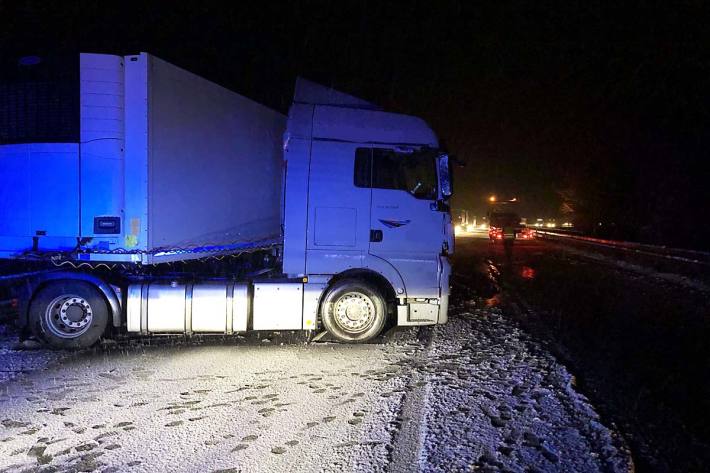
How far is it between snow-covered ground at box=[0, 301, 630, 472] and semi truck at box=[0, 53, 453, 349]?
56cm

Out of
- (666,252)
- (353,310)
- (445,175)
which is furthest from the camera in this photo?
(666,252)

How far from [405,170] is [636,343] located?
4.23 metres

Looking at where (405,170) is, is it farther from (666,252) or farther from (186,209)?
(666,252)

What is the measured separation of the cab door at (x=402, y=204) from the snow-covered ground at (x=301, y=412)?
1.48m

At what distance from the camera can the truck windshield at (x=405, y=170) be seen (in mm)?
6723

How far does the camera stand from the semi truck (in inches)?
236

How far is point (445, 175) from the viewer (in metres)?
6.65

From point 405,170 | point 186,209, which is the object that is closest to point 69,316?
point 186,209

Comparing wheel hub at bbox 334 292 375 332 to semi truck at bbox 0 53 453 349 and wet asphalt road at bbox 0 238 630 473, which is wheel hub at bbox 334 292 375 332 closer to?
semi truck at bbox 0 53 453 349

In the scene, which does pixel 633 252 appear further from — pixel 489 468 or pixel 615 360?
pixel 489 468

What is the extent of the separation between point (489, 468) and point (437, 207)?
154 inches

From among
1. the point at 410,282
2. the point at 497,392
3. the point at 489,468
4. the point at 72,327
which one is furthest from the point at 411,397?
the point at 72,327

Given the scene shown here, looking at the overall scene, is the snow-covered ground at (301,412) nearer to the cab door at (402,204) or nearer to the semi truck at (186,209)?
the semi truck at (186,209)

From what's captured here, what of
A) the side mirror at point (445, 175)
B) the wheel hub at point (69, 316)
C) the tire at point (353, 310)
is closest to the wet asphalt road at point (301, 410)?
the tire at point (353, 310)
